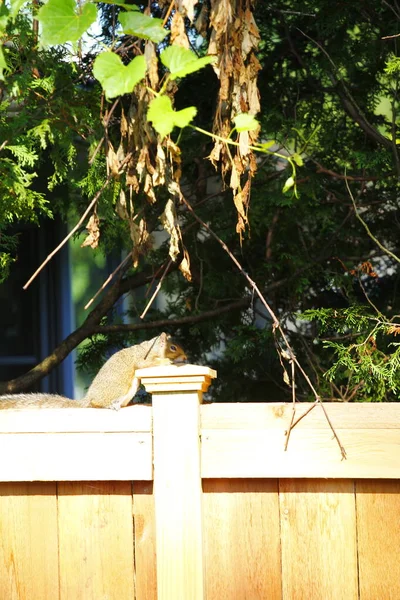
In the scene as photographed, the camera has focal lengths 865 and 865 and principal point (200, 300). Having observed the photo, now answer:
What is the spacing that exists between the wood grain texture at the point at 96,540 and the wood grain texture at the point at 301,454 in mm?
250

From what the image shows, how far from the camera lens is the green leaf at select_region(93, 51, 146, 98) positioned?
57.3 inches

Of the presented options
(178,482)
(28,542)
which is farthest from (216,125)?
(28,542)

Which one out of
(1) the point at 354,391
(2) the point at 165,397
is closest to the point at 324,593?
(2) the point at 165,397

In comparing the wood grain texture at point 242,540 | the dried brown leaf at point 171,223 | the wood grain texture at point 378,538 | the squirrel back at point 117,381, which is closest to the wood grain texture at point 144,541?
the wood grain texture at point 242,540

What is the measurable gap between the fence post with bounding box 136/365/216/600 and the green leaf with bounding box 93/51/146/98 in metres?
0.79

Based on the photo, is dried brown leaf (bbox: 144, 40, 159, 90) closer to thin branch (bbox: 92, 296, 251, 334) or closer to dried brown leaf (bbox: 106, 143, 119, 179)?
dried brown leaf (bbox: 106, 143, 119, 179)

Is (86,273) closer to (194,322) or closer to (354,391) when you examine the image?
(194,322)

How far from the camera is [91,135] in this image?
2.72 metres

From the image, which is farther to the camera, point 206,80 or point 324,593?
point 206,80

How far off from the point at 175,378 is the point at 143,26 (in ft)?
2.77

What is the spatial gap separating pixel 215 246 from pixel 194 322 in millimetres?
416

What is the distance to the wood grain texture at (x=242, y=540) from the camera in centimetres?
206

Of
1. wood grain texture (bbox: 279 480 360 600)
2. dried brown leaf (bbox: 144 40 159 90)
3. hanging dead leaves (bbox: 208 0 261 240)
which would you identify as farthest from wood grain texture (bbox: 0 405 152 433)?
dried brown leaf (bbox: 144 40 159 90)

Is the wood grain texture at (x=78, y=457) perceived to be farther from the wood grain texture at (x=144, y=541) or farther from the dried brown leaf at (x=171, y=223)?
the dried brown leaf at (x=171, y=223)
